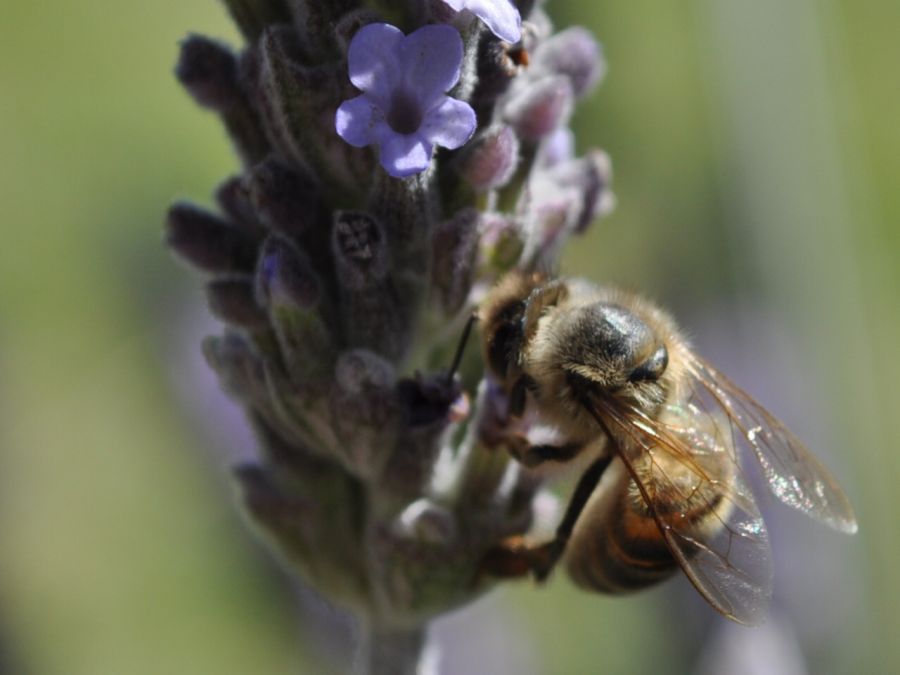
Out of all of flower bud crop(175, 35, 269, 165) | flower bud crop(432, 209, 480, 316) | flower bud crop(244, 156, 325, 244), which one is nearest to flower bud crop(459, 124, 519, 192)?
flower bud crop(432, 209, 480, 316)

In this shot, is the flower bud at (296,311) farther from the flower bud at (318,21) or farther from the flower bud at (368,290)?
the flower bud at (318,21)

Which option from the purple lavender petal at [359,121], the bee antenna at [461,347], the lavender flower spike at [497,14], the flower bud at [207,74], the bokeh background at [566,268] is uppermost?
the flower bud at [207,74]

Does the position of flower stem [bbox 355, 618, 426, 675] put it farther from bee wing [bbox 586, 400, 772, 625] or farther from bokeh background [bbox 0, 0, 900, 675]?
bokeh background [bbox 0, 0, 900, 675]

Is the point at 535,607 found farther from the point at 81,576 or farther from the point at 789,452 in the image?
the point at 789,452

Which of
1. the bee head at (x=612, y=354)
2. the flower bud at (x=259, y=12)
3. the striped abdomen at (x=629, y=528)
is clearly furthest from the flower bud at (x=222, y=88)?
the striped abdomen at (x=629, y=528)

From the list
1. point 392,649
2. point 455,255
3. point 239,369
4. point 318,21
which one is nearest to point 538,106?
point 455,255

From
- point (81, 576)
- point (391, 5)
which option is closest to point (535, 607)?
point (81, 576)
